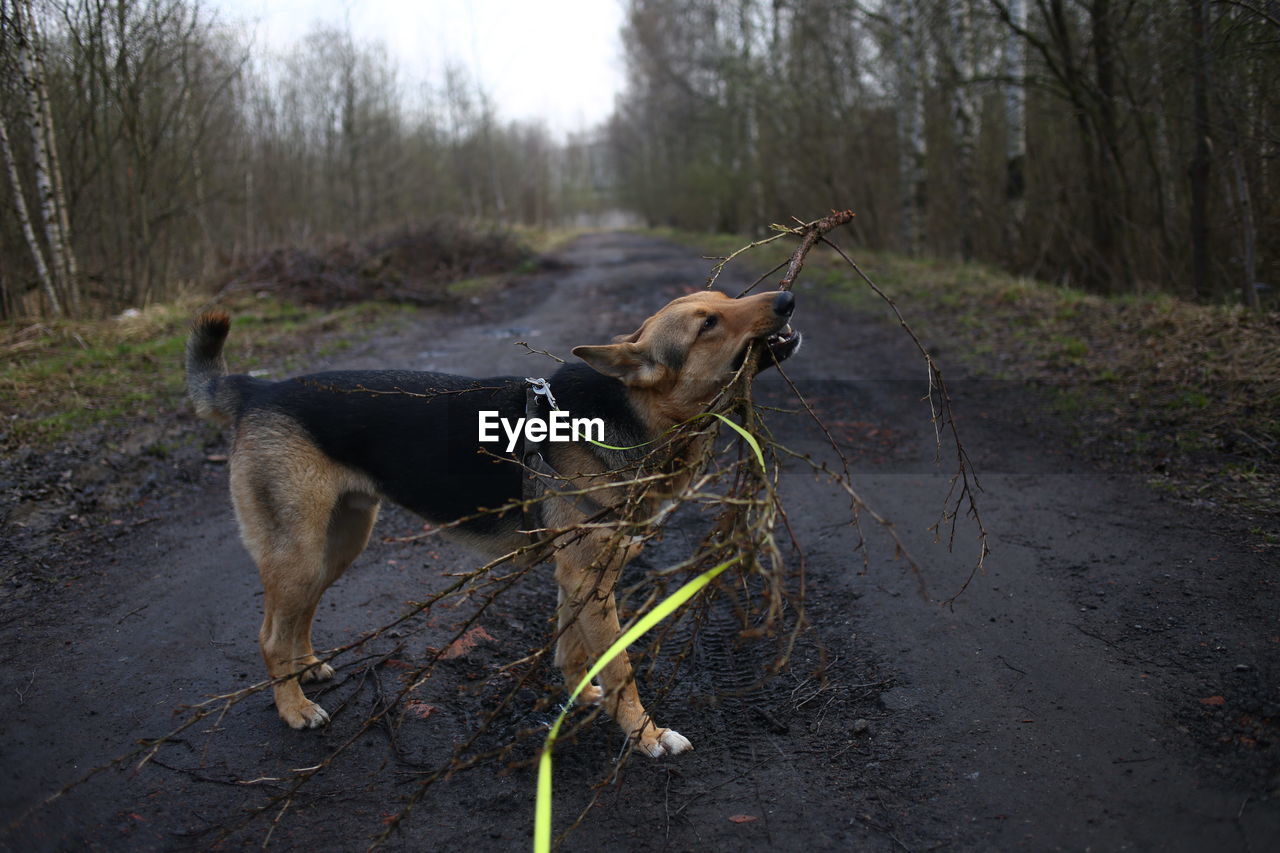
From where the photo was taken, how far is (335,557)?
4.13 metres

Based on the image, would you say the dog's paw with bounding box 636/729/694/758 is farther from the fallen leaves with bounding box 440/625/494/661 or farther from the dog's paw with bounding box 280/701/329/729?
the dog's paw with bounding box 280/701/329/729

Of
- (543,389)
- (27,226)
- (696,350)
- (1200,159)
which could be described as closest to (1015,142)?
(1200,159)

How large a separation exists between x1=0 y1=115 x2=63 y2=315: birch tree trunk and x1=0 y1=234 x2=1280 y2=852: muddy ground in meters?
6.75

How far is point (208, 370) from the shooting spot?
4094mm

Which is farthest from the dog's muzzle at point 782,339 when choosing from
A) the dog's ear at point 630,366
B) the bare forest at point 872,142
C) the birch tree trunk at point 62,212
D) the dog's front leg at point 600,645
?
the birch tree trunk at point 62,212

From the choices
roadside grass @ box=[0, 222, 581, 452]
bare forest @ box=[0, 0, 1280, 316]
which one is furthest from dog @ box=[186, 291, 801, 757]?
bare forest @ box=[0, 0, 1280, 316]

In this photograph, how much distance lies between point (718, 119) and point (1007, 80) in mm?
21470

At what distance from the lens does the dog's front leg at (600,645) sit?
3.26 meters

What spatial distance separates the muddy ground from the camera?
2.72m

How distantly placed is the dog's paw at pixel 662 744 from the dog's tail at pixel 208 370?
2.68m

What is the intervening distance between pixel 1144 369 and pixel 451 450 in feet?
23.6

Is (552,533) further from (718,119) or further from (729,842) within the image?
(718,119)

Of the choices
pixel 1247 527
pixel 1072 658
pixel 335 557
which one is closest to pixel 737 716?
pixel 1072 658

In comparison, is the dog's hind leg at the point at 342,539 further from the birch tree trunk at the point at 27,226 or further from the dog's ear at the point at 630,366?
the birch tree trunk at the point at 27,226
